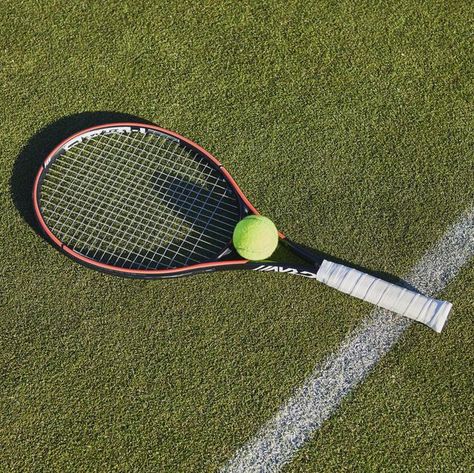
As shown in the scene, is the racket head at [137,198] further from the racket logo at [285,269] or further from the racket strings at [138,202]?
the racket logo at [285,269]

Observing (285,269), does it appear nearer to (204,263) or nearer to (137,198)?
(204,263)

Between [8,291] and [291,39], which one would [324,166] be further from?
[8,291]

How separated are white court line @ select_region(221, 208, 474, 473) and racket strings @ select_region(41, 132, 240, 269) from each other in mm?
936

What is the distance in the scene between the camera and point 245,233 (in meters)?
3.26

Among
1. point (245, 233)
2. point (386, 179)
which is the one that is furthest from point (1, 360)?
point (386, 179)

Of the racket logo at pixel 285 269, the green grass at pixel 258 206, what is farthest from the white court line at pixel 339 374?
the racket logo at pixel 285 269

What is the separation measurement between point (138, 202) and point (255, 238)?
0.88 m

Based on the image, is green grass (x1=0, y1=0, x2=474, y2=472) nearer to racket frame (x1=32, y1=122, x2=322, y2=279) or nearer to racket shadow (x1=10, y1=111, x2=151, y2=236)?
racket shadow (x1=10, y1=111, x2=151, y2=236)

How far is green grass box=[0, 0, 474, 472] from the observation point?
3365 millimetres

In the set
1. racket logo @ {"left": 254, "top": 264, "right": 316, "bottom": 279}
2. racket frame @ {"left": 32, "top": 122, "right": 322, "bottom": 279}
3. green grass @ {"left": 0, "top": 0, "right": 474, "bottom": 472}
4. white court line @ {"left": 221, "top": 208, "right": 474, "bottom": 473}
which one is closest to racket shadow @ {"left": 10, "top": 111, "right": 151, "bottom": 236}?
green grass @ {"left": 0, "top": 0, "right": 474, "bottom": 472}

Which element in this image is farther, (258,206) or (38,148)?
(38,148)

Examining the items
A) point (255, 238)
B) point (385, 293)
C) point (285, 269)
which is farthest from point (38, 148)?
point (385, 293)

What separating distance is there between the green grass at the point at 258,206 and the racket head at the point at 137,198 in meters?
0.16

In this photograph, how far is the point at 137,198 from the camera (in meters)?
3.74
